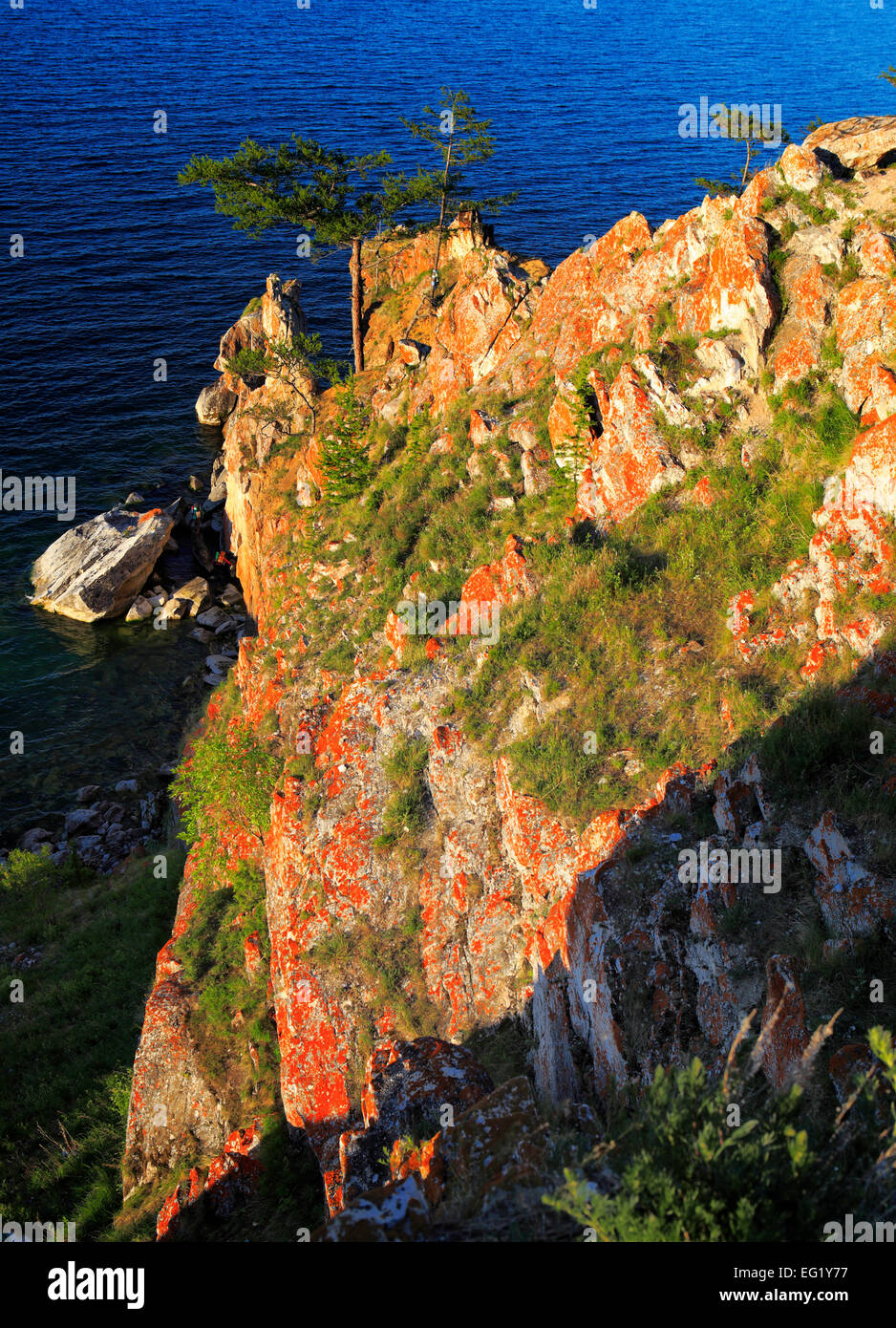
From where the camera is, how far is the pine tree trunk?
41.2 meters

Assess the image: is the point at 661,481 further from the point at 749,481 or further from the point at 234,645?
the point at 234,645

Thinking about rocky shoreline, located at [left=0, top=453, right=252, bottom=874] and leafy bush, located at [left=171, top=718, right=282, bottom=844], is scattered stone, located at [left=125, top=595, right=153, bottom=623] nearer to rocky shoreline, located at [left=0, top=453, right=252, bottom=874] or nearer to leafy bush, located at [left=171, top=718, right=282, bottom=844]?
rocky shoreline, located at [left=0, top=453, right=252, bottom=874]

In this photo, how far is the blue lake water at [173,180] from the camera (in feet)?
138

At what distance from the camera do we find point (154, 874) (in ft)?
98.1

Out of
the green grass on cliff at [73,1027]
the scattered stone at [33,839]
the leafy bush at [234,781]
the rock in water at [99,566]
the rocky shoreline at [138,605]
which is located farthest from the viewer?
the rock in water at [99,566]

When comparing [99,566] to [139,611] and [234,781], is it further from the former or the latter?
[234,781]

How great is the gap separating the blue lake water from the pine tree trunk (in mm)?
13798

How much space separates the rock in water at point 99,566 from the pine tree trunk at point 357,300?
47.4ft

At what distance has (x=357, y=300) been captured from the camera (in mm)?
42094

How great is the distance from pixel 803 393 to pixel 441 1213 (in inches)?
734

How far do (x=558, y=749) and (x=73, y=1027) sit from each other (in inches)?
759

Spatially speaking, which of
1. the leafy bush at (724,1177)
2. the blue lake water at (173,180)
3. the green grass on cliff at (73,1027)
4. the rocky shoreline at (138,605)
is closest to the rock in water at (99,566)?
the rocky shoreline at (138,605)

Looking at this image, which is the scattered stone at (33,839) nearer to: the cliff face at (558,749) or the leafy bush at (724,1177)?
the cliff face at (558,749)

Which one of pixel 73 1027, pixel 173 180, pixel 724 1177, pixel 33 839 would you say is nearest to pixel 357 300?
pixel 33 839
